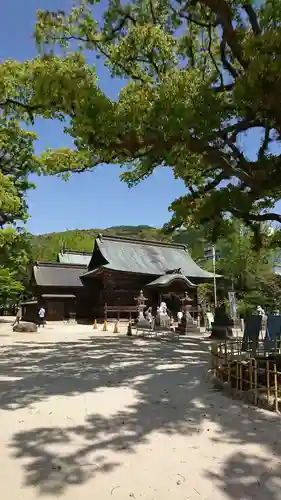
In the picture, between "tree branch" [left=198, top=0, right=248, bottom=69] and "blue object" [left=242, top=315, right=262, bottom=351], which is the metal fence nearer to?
"blue object" [left=242, top=315, right=262, bottom=351]

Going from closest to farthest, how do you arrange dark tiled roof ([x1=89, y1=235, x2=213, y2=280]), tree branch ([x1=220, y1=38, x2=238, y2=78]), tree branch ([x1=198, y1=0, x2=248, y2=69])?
tree branch ([x1=198, y1=0, x2=248, y2=69]) < tree branch ([x1=220, y1=38, x2=238, y2=78]) < dark tiled roof ([x1=89, y1=235, x2=213, y2=280])

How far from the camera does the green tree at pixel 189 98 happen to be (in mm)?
6230

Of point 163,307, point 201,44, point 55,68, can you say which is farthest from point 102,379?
point 163,307

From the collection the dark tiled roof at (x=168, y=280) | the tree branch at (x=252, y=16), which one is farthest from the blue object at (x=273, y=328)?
the dark tiled roof at (x=168, y=280)

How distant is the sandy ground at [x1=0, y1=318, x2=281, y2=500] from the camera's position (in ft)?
11.6

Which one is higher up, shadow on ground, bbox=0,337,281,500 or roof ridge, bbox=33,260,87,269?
roof ridge, bbox=33,260,87,269

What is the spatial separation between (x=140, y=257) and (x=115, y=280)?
4779mm

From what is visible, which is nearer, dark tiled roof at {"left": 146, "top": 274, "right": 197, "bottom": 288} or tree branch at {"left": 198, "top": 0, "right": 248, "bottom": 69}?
tree branch at {"left": 198, "top": 0, "right": 248, "bottom": 69}

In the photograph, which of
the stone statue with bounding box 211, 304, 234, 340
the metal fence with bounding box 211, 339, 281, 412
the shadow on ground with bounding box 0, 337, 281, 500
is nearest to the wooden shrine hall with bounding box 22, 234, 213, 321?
the stone statue with bounding box 211, 304, 234, 340

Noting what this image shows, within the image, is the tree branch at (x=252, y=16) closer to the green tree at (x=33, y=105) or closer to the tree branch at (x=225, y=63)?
the tree branch at (x=225, y=63)

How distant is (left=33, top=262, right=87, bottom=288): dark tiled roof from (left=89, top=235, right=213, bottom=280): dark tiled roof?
2379mm

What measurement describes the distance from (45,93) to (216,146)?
3486 millimetres

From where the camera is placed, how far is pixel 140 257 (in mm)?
34969

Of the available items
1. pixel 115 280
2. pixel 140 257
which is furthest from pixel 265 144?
pixel 140 257
